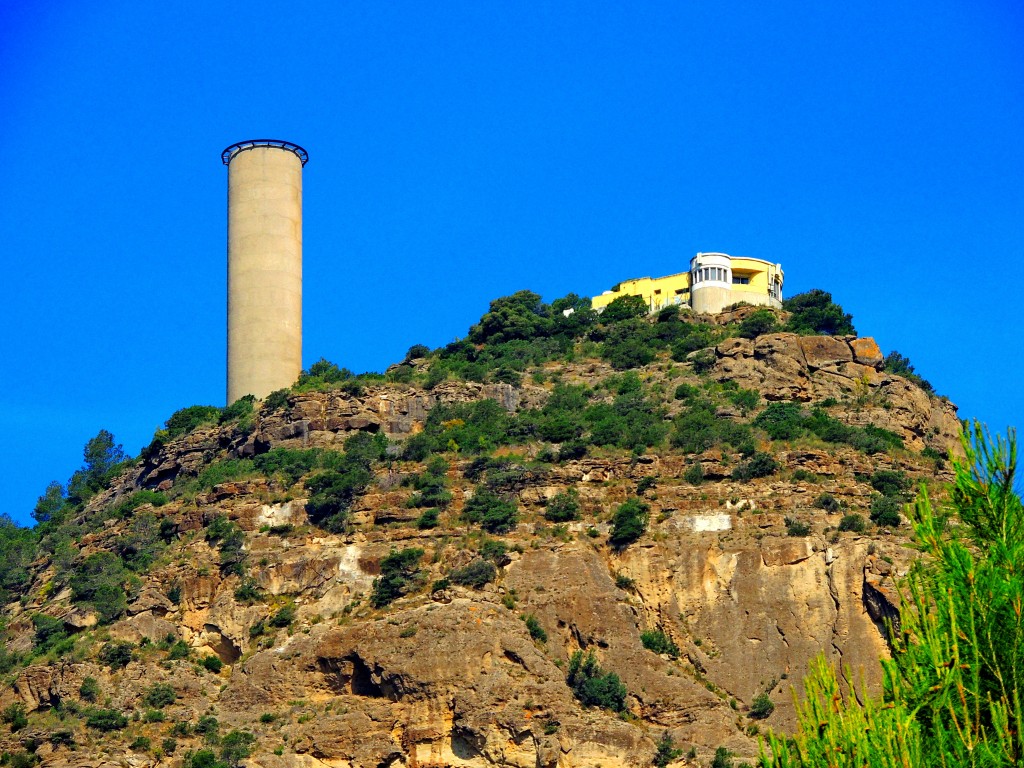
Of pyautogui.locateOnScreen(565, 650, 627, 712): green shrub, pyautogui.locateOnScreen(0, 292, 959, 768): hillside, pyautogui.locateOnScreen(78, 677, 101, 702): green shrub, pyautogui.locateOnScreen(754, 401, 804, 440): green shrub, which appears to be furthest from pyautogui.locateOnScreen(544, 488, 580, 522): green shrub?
pyautogui.locateOnScreen(78, 677, 101, 702): green shrub

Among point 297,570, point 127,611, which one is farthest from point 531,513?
point 127,611

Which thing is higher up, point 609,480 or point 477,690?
point 609,480

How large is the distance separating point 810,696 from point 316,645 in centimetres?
3363

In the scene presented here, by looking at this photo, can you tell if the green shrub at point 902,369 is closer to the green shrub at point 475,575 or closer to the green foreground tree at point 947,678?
the green shrub at point 475,575

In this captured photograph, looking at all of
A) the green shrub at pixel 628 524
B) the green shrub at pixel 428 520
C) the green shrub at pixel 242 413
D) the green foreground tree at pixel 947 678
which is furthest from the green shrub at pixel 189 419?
the green foreground tree at pixel 947 678

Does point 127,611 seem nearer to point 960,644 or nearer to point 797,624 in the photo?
point 797,624

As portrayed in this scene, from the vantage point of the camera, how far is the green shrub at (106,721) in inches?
1863

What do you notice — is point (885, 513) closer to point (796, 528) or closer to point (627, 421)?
point (796, 528)

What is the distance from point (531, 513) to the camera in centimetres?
5362

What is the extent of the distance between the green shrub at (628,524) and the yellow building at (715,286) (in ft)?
66.4

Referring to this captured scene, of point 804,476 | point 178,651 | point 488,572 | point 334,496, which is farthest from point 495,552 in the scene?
point 804,476

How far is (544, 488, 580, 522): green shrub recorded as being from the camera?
53094 millimetres

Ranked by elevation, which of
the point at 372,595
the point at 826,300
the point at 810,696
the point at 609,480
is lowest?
the point at 810,696

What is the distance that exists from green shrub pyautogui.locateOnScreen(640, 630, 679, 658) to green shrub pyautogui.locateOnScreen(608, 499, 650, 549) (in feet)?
11.0
